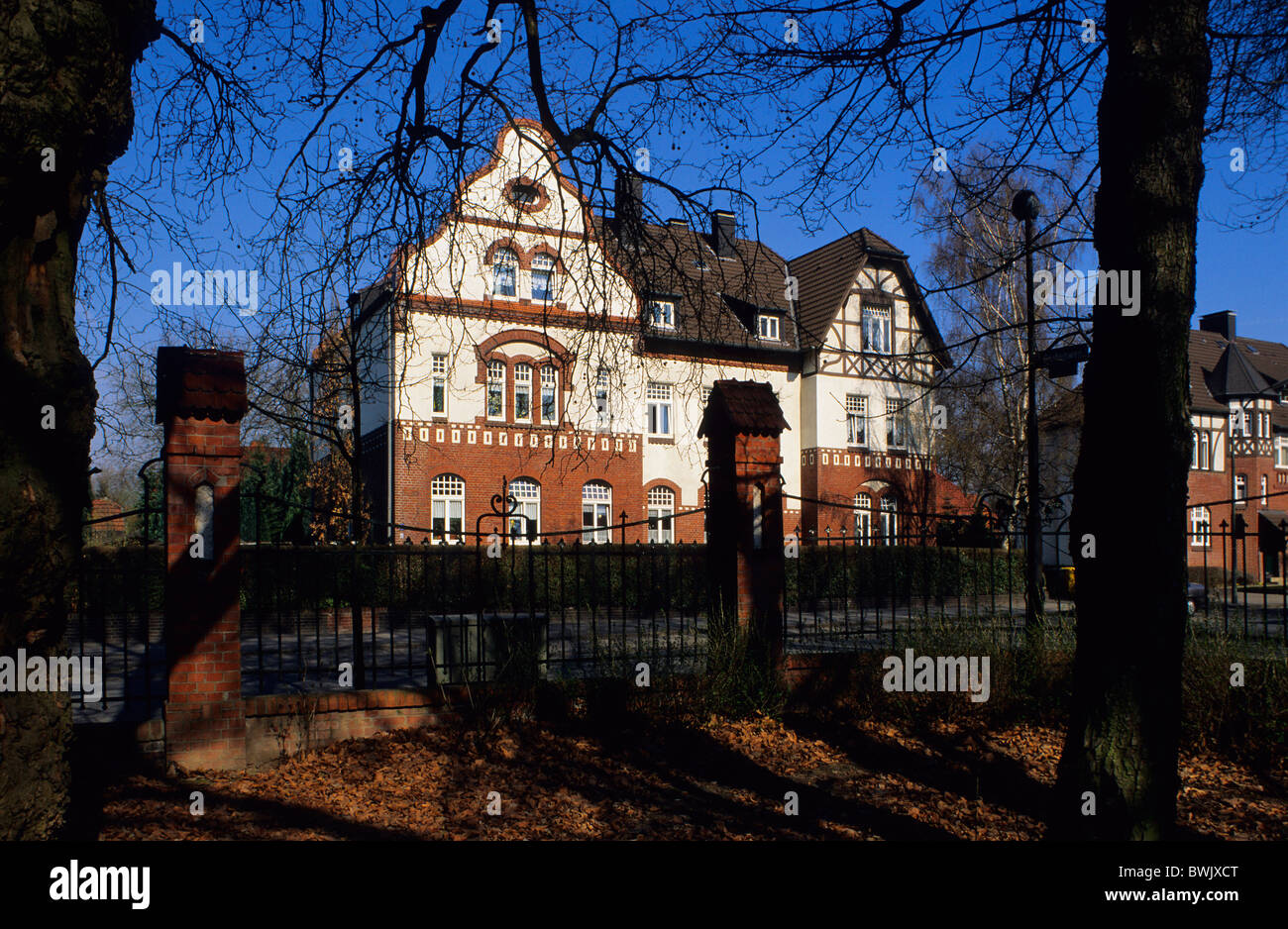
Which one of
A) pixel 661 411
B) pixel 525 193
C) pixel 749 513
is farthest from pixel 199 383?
pixel 661 411

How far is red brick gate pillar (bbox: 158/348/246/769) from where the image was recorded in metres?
5.89

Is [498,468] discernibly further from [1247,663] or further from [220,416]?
[1247,663]

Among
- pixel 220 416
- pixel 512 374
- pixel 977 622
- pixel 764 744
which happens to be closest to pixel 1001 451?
pixel 512 374

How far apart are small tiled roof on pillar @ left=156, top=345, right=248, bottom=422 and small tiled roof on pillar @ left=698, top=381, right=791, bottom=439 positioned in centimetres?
379

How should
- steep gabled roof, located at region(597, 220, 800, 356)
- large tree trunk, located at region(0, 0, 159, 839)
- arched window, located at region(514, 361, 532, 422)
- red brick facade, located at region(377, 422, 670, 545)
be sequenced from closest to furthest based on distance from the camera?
large tree trunk, located at region(0, 0, 159, 839)
steep gabled roof, located at region(597, 220, 800, 356)
red brick facade, located at region(377, 422, 670, 545)
arched window, located at region(514, 361, 532, 422)

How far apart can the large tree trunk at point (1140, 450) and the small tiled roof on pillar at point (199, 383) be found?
17.7ft

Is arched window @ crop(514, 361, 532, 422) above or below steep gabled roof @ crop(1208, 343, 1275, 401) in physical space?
below

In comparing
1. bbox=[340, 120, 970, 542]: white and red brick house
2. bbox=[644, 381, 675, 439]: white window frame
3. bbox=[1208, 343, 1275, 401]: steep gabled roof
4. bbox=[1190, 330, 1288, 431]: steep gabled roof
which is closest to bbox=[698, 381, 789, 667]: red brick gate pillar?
bbox=[340, 120, 970, 542]: white and red brick house

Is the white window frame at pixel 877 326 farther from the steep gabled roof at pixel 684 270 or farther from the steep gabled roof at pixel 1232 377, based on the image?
the steep gabled roof at pixel 684 270

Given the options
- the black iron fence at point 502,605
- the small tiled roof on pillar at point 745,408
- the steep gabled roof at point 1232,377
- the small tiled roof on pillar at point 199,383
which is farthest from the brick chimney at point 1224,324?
the small tiled roof on pillar at point 199,383

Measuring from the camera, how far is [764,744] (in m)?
6.75

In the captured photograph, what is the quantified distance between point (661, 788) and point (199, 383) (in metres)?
4.20

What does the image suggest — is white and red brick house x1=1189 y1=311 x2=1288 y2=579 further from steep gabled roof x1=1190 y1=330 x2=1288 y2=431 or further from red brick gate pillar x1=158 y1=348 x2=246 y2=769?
red brick gate pillar x1=158 y1=348 x2=246 y2=769
